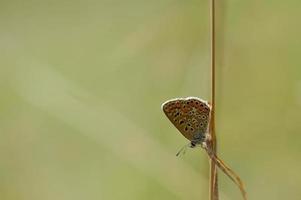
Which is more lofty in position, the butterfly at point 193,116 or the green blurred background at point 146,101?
the green blurred background at point 146,101

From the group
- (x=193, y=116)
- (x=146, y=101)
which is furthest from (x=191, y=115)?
(x=146, y=101)

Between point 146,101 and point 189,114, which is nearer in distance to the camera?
point 189,114

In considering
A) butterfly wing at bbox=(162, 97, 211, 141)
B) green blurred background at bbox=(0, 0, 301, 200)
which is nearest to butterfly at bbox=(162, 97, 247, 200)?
butterfly wing at bbox=(162, 97, 211, 141)

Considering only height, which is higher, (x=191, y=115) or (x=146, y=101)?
(x=146, y=101)

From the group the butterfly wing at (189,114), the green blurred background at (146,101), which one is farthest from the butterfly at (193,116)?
the green blurred background at (146,101)

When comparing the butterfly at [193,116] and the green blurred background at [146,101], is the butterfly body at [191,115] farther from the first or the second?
the green blurred background at [146,101]

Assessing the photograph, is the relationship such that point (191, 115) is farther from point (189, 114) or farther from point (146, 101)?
point (146, 101)
